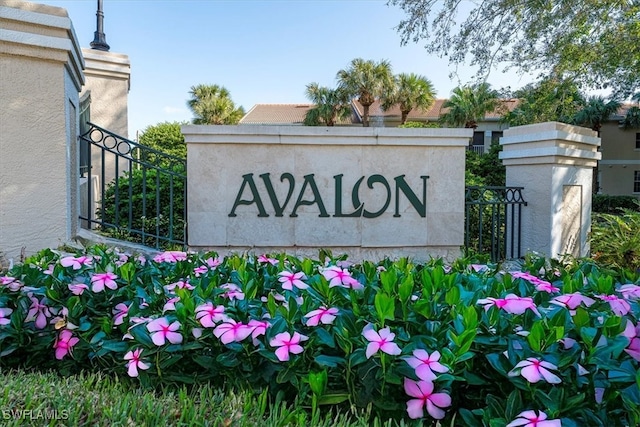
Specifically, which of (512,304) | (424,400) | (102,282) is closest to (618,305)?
(512,304)

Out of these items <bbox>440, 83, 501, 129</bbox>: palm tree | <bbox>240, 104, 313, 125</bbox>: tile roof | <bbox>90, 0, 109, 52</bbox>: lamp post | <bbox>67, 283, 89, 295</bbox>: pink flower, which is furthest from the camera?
<bbox>240, 104, 313, 125</bbox>: tile roof

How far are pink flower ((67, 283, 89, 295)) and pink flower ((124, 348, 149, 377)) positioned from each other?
1.91ft

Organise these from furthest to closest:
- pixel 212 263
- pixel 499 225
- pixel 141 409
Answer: pixel 499 225
pixel 212 263
pixel 141 409

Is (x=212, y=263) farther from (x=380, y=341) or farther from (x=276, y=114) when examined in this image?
(x=276, y=114)

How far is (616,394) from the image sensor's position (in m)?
1.56

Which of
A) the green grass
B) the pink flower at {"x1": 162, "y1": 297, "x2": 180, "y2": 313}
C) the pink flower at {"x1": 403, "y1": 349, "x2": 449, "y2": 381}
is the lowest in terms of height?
the green grass

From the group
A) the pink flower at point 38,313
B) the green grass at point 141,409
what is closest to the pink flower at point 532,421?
the green grass at point 141,409

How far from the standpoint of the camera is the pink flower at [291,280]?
2389mm

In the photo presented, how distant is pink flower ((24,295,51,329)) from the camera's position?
233 cm

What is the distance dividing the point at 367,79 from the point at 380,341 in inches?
1159

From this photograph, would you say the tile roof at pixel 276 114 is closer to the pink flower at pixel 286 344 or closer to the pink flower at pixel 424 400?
the pink flower at pixel 286 344

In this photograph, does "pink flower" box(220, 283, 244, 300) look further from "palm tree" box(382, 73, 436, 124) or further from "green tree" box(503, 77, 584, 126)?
"palm tree" box(382, 73, 436, 124)

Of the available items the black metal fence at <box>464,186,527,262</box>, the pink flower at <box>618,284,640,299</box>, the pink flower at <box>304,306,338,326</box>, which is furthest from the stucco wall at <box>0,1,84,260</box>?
the black metal fence at <box>464,186,527,262</box>

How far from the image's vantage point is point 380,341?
67.4 inches
